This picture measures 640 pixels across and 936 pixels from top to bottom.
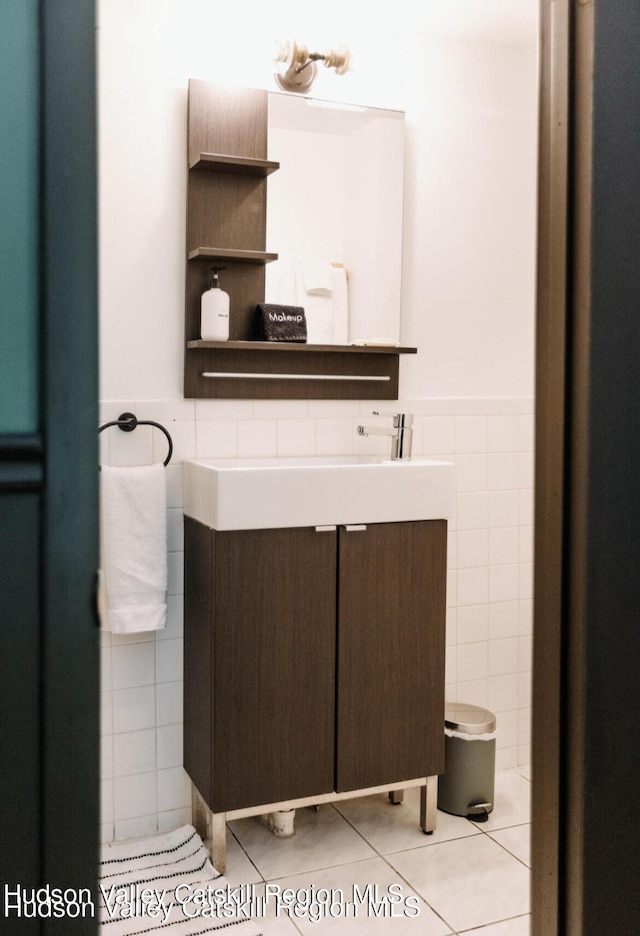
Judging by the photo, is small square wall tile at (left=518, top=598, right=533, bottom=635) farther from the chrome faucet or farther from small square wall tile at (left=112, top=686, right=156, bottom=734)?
small square wall tile at (left=112, top=686, right=156, bottom=734)

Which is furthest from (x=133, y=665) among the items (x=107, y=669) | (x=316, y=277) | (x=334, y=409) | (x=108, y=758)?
(x=316, y=277)

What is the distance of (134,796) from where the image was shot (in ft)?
9.14

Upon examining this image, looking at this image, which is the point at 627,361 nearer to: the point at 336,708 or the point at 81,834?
the point at 81,834

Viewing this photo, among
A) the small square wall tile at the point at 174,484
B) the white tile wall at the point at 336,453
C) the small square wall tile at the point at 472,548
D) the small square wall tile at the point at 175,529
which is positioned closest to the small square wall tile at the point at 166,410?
the white tile wall at the point at 336,453

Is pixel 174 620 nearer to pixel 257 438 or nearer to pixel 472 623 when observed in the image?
pixel 257 438

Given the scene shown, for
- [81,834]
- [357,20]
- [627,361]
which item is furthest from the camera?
[357,20]

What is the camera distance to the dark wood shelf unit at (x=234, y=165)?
2609mm

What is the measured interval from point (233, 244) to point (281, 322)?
285 millimetres

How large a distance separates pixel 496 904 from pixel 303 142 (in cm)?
232

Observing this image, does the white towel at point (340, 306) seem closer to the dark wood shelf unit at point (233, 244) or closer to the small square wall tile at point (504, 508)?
the dark wood shelf unit at point (233, 244)

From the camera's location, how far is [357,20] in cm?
288

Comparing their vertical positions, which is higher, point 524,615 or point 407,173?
point 407,173

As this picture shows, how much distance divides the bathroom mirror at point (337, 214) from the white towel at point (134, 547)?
2.40ft

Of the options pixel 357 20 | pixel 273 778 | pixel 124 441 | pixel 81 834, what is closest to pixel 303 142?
pixel 357 20
